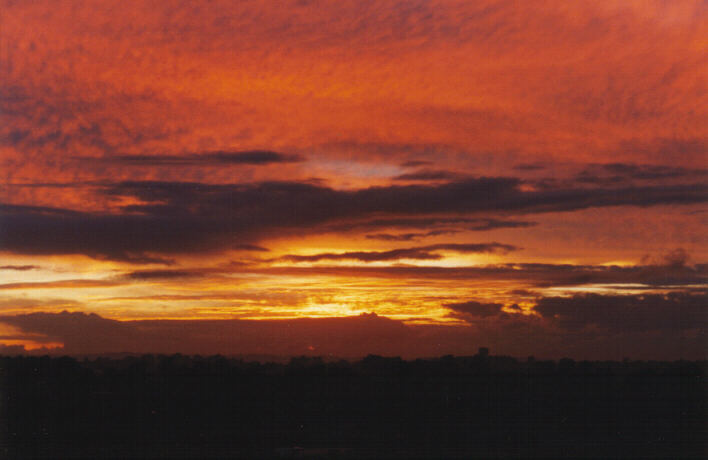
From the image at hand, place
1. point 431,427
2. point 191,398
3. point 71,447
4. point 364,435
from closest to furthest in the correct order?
point 71,447
point 364,435
point 431,427
point 191,398

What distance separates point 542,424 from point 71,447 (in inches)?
1626

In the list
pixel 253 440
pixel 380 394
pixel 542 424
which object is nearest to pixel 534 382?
pixel 380 394

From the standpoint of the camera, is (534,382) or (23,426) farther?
(534,382)

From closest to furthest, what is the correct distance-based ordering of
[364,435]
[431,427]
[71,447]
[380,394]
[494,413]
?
[71,447], [364,435], [431,427], [494,413], [380,394]

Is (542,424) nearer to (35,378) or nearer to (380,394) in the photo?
(380,394)

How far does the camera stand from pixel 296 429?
230 feet

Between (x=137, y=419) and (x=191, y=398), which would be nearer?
(x=137, y=419)

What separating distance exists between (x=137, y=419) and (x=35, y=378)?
322 feet

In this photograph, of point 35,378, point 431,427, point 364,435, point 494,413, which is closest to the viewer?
point 364,435

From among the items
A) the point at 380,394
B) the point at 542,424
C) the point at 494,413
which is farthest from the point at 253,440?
the point at 380,394

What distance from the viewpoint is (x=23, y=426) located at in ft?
247

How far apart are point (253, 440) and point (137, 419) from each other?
22.9 meters

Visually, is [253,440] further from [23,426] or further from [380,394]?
[380,394]

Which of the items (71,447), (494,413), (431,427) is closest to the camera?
(71,447)
